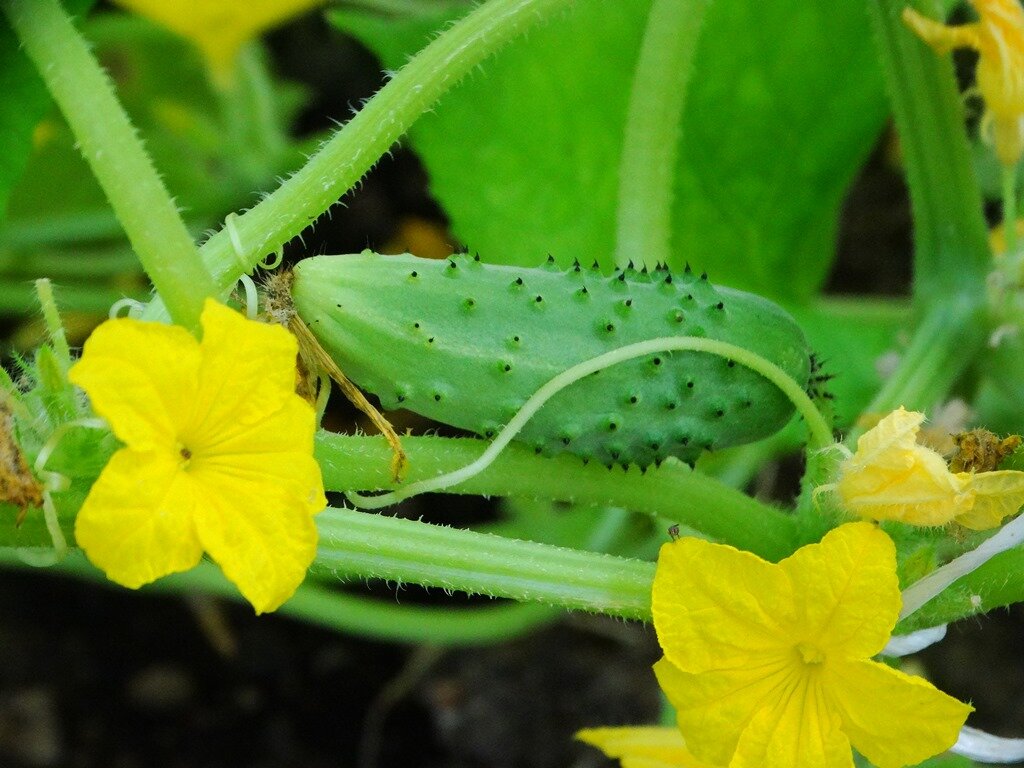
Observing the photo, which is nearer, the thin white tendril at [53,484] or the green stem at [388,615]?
the thin white tendril at [53,484]

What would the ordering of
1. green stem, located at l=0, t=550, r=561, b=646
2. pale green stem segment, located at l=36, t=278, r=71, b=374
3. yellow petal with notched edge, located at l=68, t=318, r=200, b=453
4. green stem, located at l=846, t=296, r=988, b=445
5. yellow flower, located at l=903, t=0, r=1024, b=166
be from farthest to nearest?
green stem, located at l=0, t=550, r=561, b=646
green stem, located at l=846, t=296, r=988, b=445
yellow flower, located at l=903, t=0, r=1024, b=166
pale green stem segment, located at l=36, t=278, r=71, b=374
yellow petal with notched edge, located at l=68, t=318, r=200, b=453

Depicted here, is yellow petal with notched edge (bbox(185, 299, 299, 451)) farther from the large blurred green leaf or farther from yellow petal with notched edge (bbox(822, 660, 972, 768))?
the large blurred green leaf

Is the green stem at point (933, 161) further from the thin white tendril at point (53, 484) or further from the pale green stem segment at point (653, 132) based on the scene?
the thin white tendril at point (53, 484)

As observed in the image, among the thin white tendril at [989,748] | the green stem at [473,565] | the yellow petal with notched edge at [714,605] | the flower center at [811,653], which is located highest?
the yellow petal with notched edge at [714,605]

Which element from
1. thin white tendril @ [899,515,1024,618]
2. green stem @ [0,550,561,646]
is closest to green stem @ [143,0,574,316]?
thin white tendril @ [899,515,1024,618]

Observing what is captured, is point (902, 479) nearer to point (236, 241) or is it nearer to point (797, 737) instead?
point (797, 737)

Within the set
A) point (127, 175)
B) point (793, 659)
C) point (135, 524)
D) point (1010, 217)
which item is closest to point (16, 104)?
point (127, 175)

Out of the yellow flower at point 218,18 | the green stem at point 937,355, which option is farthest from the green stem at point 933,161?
the yellow flower at point 218,18

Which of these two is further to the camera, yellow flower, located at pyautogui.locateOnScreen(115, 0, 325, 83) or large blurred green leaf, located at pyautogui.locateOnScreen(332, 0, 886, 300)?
yellow flower, located at pyautogui.locateOnScreen(115, 0, 325, 83)
